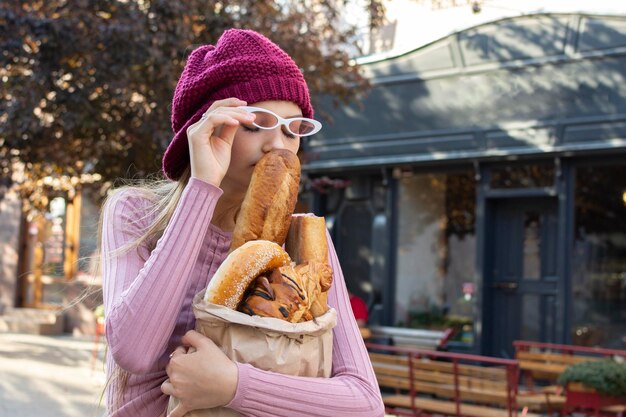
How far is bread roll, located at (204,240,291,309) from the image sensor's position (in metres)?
1.78

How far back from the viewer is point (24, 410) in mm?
9203

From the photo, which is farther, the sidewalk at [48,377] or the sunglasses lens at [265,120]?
the sidewalk at [48,377]

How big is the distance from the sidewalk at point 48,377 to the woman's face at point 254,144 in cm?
494

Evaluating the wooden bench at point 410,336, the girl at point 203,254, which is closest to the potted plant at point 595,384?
the wooden bench at point 410,336

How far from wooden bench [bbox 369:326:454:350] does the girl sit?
9895 mm

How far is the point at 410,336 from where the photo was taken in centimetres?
1245

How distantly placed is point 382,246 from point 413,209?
0.70 meters

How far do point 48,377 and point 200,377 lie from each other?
10.6 metres

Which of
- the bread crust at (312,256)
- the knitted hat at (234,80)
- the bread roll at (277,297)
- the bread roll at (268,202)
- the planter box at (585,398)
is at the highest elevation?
the knitted hat at (234,80)

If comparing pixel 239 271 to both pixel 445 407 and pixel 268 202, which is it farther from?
pixel 445 407

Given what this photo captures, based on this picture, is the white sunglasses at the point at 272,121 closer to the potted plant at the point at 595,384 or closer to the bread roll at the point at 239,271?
the bread roll at the point at 239,271

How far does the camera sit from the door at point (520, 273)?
11.6 m

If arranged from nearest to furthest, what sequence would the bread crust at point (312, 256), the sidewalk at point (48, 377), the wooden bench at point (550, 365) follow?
the bread crust at point (312, 256)
the wooden bench at point (550, 365)
the sidewalk at point (48, 377)

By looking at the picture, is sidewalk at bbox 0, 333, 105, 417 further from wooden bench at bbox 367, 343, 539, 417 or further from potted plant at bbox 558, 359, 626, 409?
potted plant at bbox 558, 359, 626, 409
